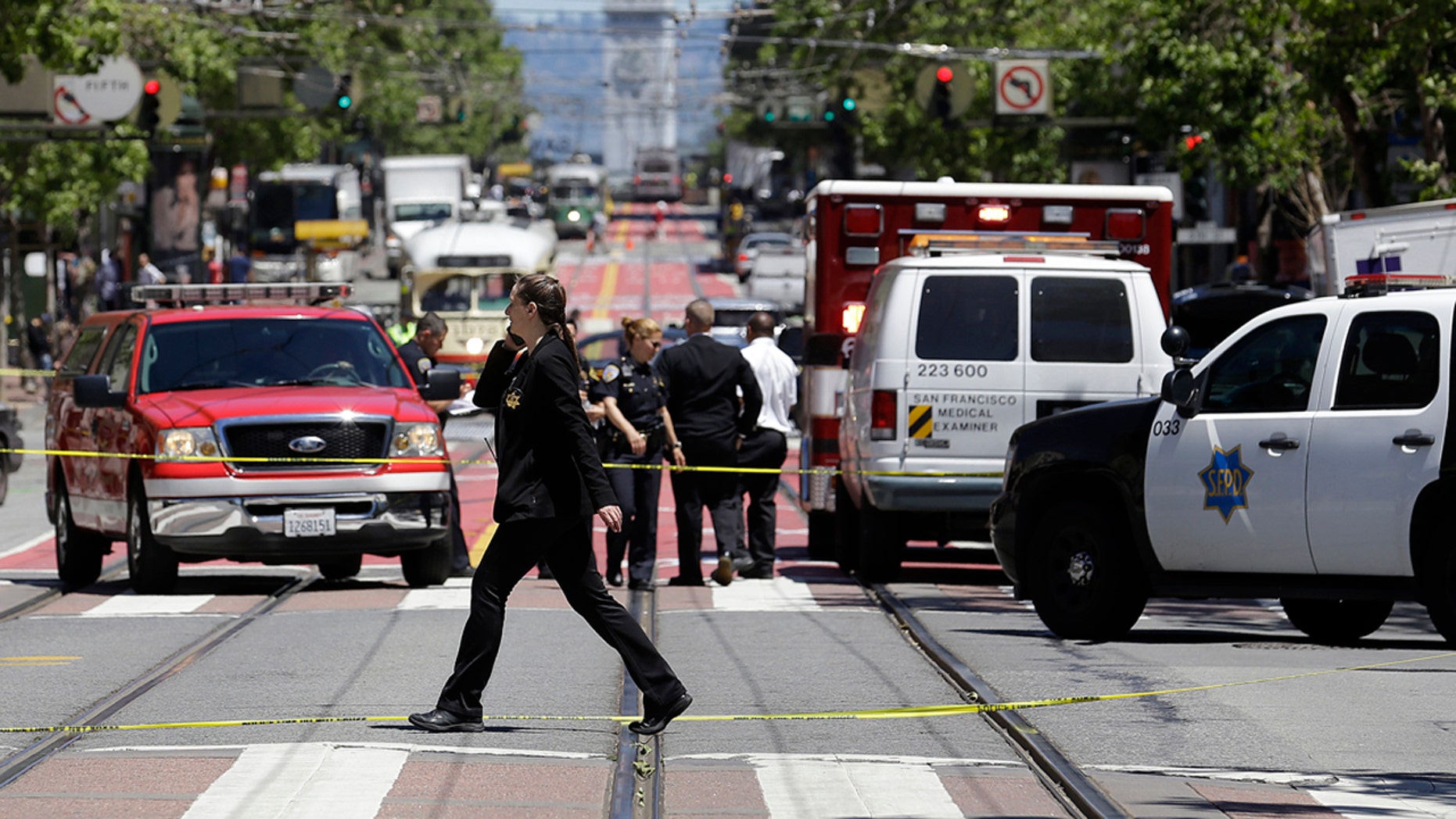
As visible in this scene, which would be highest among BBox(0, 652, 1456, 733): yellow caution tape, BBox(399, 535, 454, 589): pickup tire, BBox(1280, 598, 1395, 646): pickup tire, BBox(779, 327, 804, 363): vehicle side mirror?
BBox(779, 327, 804, 363): vehicle side mirror

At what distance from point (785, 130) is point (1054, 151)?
119 feet

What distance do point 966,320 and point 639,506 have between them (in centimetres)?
250

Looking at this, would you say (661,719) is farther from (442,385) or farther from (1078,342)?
(1078,342)

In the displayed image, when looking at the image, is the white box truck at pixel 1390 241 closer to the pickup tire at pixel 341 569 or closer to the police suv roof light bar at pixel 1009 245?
the police suv roof light bar at pixel 1009 245

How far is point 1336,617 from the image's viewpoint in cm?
1300

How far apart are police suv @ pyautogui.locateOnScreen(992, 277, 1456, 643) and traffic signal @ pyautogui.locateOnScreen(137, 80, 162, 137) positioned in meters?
25.8

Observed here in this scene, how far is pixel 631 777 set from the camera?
800 cm

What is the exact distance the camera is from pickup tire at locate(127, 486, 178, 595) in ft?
49.5

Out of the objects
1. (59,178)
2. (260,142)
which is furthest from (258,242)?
(59,178)

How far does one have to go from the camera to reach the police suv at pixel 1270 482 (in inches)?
439

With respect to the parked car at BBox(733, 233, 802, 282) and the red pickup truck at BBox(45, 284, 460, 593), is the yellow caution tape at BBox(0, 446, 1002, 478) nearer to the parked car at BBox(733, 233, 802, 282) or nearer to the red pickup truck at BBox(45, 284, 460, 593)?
the red pickup truck at BBox(45, 284, 460, 593)

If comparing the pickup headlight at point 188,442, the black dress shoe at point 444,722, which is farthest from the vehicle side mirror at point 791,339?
the black dress shoe at point 444,722

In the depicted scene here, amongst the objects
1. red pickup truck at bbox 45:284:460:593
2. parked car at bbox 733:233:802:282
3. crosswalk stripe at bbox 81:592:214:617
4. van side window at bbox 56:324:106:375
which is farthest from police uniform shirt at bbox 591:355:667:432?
parked car at bbox 733:233:802:282

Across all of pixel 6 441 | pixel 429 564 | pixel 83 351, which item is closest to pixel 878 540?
pixel 429 564
